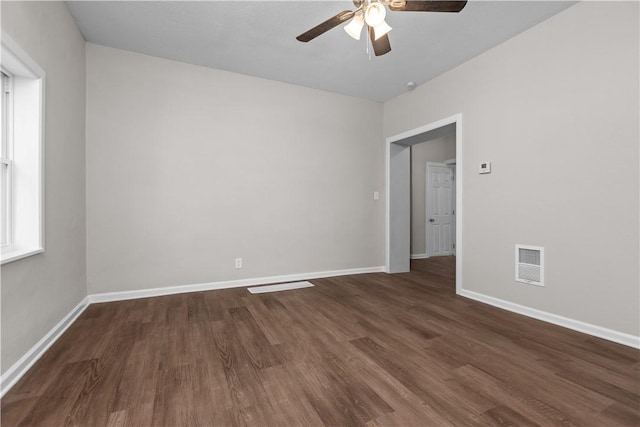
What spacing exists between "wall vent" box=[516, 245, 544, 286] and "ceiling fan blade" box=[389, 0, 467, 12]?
2.25 meters

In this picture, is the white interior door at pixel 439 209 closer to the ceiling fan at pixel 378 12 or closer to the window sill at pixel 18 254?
the ceiling fan at pixel 378 12

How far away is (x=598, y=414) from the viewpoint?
1.42 meters

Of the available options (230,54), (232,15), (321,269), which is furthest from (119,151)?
(321,269)

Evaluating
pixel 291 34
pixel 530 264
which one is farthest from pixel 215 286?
pixel 530 264

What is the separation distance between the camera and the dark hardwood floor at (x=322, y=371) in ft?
4.64

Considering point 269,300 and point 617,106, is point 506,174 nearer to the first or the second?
point 617,106

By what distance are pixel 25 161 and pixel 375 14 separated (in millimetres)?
2611

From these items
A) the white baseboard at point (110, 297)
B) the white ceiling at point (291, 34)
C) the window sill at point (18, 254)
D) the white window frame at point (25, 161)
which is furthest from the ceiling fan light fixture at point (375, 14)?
the white baseboard at point (110, 297)

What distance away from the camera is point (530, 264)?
9.17 feet

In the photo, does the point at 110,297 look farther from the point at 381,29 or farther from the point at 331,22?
the point at 381,29

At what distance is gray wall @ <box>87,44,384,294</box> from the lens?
318 centimetres

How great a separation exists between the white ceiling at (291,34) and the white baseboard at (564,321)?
2746mm

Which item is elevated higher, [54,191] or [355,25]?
[355,25]

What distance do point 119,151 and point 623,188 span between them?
473 cm
